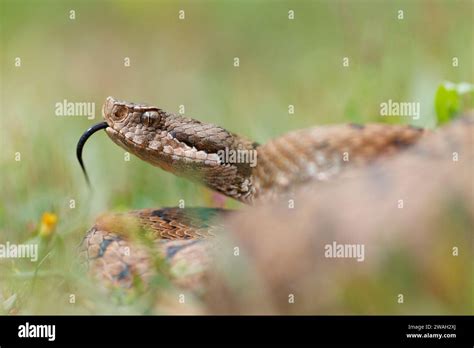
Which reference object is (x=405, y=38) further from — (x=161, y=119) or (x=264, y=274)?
(x=264, y=274)

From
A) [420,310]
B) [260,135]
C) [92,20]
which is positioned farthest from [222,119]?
[420,310]

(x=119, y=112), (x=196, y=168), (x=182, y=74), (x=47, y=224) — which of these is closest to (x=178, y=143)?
(x=196, y=168)

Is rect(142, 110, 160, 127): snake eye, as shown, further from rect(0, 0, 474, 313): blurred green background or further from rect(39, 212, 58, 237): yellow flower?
rect(39, 212, 58, 237): yellow flower

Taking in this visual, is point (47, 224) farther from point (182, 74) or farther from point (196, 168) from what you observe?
point (182, 74)

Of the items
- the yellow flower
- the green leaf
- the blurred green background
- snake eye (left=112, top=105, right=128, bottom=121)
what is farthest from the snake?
the blurred green background

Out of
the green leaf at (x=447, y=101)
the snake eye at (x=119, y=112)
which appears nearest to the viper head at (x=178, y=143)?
the snake eye at (x=119, y=112)

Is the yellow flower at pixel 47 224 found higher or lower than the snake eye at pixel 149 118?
lower

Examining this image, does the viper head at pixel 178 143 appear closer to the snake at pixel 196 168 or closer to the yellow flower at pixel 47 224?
the snake at pixel 196 168
